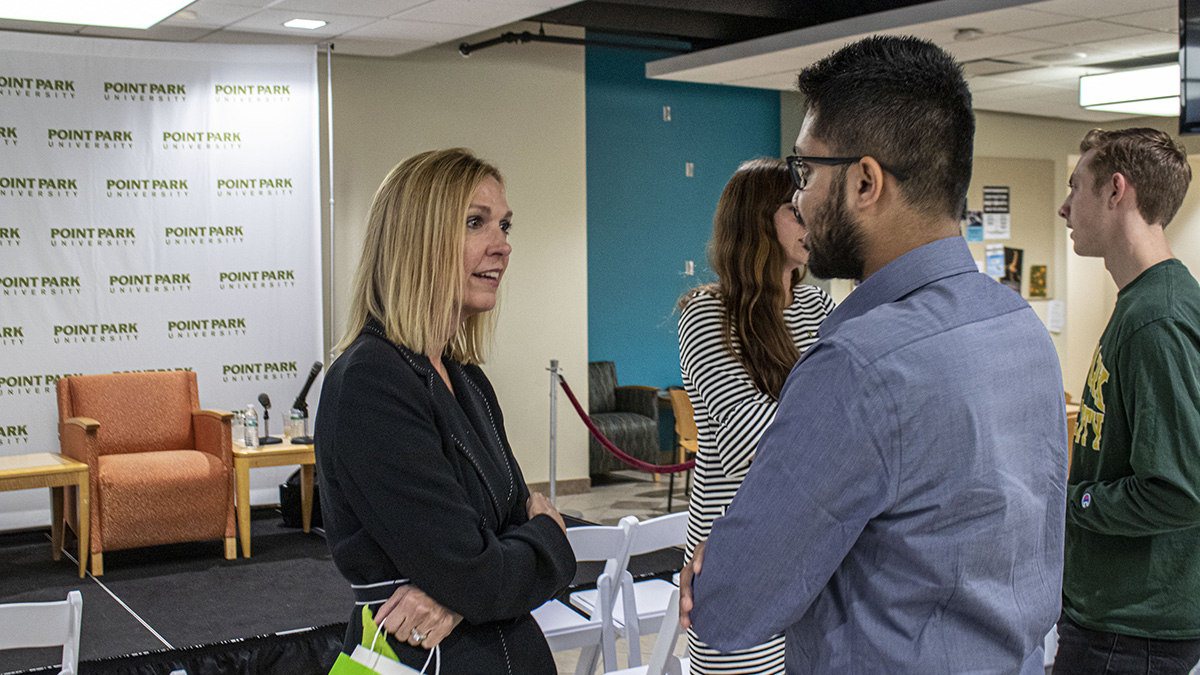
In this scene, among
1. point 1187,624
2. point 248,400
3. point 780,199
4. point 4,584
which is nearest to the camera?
point 1187,624

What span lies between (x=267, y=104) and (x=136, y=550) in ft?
8.76

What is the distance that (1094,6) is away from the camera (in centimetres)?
555

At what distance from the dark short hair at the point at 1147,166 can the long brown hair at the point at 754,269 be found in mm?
564

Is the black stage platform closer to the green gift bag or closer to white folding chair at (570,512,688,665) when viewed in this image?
white folding chair at (570,512,688,665)

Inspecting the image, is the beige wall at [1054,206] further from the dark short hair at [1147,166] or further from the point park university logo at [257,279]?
the dark short hair at [1147,166]

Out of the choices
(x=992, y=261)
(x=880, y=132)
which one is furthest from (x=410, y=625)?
(x=992, y=261)

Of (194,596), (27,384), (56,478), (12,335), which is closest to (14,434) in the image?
(27,384)

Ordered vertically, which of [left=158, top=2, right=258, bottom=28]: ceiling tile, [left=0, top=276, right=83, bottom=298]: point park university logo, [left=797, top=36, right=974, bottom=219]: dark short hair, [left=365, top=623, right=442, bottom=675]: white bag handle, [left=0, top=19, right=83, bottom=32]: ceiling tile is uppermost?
[left=0, top=19, right=83, bottom=32]: ceiling tile

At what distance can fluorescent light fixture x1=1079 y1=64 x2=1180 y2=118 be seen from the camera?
705cm

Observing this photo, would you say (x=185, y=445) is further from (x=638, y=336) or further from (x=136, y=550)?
(x=638, y=336)

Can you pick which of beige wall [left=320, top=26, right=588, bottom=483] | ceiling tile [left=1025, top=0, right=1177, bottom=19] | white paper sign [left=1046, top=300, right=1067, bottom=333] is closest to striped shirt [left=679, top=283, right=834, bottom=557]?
ceiling tile [left=1025, top=0, right=1177, bottom=19]

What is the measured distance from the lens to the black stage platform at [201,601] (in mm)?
4137

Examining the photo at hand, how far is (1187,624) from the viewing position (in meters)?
1.87

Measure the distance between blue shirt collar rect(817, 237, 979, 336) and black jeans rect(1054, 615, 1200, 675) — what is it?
3.74ft
